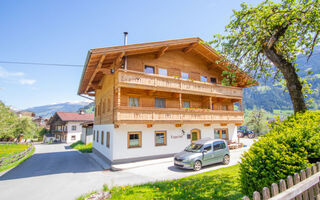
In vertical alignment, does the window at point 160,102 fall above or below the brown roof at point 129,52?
below

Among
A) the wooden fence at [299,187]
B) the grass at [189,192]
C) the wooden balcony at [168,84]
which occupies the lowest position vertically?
the grass at [189,192]

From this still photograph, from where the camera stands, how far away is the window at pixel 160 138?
623 inches

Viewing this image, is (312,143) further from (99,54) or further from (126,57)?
(126,57)

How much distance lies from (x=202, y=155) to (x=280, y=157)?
7.82 metres

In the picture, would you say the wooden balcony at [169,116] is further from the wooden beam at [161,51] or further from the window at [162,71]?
the wooden beam at [161,51]

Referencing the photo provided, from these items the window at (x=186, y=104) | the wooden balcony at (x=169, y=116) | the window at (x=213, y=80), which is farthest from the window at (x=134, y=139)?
the window at (x=213, y=80)

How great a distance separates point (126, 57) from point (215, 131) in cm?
1340

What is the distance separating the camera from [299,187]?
9.87 feet

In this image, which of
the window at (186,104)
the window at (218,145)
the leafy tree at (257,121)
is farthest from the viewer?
the leafy tree at (257,121)

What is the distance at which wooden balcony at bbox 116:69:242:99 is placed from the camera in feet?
46.2

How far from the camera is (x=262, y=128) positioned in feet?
147

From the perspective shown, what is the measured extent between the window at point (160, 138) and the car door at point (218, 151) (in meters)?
5.36

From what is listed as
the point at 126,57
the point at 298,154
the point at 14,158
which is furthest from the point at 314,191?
the point at 14,158

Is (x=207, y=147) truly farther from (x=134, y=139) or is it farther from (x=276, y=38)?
(x=276, y=38)
